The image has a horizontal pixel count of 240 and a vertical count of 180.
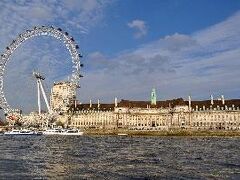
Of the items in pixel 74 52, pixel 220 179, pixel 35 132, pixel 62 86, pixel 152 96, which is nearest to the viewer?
pixel 220 179

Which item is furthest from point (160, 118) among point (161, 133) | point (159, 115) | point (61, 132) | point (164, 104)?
point (61, 132)

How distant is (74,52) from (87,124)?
76.8m

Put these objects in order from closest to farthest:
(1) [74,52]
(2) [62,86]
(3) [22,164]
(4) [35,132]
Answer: (3) [22,164], (1) [74,52], (4) [35,132], (2) [62,86]

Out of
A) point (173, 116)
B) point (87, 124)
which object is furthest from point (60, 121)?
point (173, 116)

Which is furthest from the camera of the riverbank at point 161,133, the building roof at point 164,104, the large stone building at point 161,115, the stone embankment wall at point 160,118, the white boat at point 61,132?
the building roof at point 164,104

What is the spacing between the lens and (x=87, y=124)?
594ft

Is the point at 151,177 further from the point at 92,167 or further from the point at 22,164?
the point at 22,164

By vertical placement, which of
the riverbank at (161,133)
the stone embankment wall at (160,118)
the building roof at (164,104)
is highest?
the building roof at (164,104)

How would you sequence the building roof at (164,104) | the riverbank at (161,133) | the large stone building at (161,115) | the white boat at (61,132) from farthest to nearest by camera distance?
the building roof at (164,104) → the large stone building at (161,115) → the white boat at (61,132) → the riverbank at (161,133)

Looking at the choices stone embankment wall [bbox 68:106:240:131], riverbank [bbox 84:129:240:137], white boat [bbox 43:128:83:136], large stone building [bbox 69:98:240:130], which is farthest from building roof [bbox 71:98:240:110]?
white boat [bbox 43:128:83:136]

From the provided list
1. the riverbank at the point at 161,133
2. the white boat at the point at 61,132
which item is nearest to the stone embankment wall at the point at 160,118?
the riverbank at the point at 161,133

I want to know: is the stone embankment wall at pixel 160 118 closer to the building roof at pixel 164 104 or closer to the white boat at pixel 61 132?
the building roof at pixel 164 104

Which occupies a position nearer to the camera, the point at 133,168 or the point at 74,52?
the point at 133,168

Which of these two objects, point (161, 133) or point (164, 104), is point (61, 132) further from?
point (164, 104)
